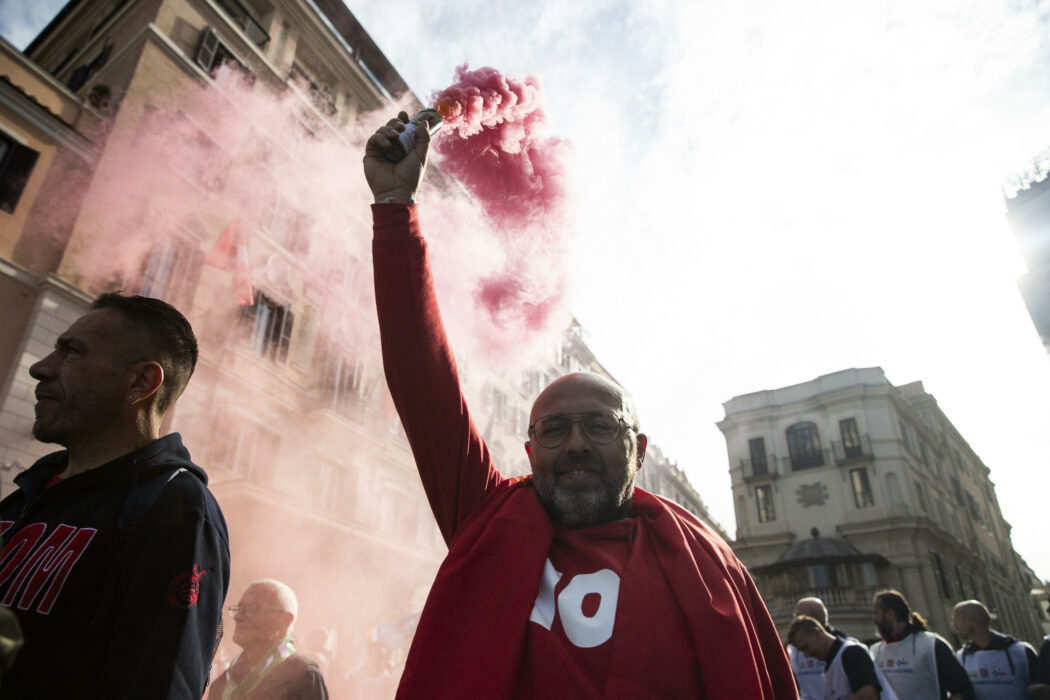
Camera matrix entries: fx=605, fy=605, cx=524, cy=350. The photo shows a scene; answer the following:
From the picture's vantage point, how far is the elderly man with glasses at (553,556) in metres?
1.40

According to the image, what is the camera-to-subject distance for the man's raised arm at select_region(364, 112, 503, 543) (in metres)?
1.91

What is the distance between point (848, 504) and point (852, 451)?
9.09 feet

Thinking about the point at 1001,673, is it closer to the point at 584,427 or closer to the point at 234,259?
the point at 584,427

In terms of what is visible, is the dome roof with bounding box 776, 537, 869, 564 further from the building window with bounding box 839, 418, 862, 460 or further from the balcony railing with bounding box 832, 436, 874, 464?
the building window with bounding box 839, 418, 862, 460

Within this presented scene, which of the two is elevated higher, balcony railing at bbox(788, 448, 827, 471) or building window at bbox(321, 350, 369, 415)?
balcony railing at bbox(788, 448, 827, 471)

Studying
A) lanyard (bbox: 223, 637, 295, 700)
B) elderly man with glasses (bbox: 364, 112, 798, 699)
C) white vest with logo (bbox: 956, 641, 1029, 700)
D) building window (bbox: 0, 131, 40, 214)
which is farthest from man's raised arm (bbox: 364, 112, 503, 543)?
building window (bbox: 0, 131, 40, 214)

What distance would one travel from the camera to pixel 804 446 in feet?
108

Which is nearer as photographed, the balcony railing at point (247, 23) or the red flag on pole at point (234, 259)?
the red flag on pole at point (234, 259)

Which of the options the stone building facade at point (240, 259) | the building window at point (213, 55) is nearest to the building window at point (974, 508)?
the stone building facade at point (240, 259)

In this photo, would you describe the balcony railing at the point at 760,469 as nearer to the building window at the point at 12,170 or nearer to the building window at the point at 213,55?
the building window at the point at 213,55

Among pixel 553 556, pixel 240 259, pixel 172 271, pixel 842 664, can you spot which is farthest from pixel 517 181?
pixel 172 271

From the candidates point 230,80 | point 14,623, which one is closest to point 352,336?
point 230,80

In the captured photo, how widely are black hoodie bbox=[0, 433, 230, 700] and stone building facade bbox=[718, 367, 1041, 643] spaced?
29.6 metres

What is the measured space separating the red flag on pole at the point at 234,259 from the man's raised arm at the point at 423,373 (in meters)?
11.0
